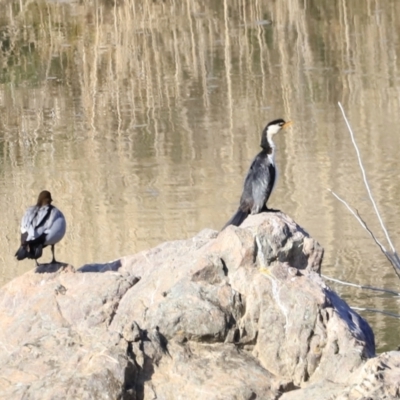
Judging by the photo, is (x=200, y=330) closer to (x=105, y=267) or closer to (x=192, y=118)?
(x=105, y=267)

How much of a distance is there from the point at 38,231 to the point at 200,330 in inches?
58.7

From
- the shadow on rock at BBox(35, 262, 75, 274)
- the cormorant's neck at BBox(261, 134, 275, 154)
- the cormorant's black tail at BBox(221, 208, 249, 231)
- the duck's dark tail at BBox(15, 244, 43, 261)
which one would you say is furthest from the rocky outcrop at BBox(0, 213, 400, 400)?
the cormorant's neck at BBox(261, 134, 275, 154)

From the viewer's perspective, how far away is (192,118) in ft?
42.3

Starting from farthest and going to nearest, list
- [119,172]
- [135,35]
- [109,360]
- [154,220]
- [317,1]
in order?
[317,1] → [135,35] → [119,172] → [154,220] → [109,360]

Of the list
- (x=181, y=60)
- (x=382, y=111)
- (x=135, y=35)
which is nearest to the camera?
(x=382, y=111)

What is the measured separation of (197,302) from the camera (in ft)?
16.4

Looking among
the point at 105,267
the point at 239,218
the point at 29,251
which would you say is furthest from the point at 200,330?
the point at 239,218

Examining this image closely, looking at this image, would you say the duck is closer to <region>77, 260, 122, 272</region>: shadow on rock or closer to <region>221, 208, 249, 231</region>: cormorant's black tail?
<region>77, 260, 122, 272</region>: shadow on rock

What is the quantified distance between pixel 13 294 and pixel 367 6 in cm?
1397

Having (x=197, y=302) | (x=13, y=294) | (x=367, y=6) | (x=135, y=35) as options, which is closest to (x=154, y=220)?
(x=13, y=294)

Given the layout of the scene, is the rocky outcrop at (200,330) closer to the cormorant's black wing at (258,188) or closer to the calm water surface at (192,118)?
the cormorant's black wing at (258,188)

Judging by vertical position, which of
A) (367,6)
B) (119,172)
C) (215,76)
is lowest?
(119,172)

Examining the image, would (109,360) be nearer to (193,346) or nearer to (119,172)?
(193,346)

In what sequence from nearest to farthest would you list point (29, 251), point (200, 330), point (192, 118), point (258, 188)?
point (200, 330)
point (29, 251)
point (258, 188)
point (192, 118)
